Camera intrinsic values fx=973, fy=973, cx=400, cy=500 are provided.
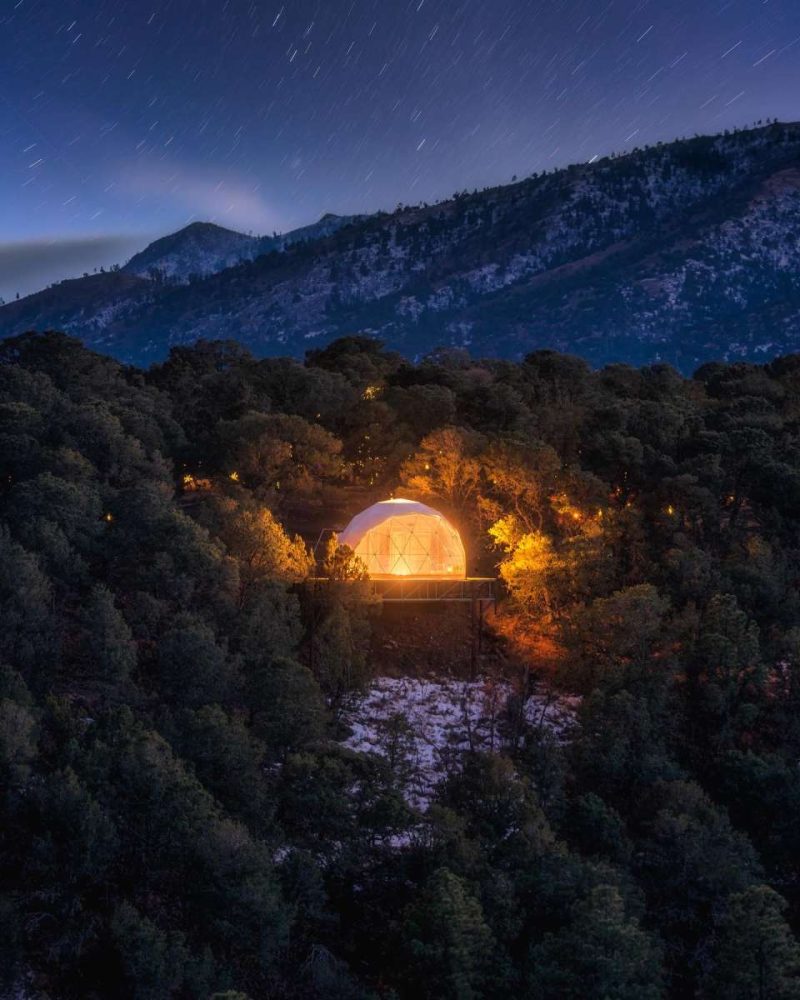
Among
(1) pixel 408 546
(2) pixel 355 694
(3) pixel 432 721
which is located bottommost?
(3) pixel 432 721

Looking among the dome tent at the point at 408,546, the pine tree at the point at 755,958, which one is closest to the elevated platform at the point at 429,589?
the dome tent at the point at 408,546

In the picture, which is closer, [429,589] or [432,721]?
[432,721]

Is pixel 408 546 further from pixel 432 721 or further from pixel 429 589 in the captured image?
pixel 432 721

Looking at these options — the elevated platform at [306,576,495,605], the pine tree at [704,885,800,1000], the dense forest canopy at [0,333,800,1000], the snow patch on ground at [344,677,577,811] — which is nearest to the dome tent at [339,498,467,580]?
the elevated platform at [306,576,495,605]

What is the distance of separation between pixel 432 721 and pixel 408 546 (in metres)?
7.89

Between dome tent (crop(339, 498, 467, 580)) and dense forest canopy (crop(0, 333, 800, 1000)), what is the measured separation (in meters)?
2.62

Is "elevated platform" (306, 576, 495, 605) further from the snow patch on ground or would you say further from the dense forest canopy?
the snow patch on ground

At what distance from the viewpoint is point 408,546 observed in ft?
128

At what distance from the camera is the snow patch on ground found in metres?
30.3

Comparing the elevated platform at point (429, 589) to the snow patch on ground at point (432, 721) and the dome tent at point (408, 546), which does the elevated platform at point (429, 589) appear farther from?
the snow patch on ground at point (432, 721)

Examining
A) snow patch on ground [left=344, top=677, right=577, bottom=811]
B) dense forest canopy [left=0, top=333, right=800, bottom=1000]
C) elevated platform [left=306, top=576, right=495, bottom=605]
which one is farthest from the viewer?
elevated platform [left=306, top=576, right=495, bottom=605]

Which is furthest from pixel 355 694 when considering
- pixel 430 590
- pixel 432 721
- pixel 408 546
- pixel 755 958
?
pixel 755 958

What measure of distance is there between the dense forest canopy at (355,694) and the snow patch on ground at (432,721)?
723 millimetres

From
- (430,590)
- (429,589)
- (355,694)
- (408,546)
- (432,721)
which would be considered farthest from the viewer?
(408,546)
